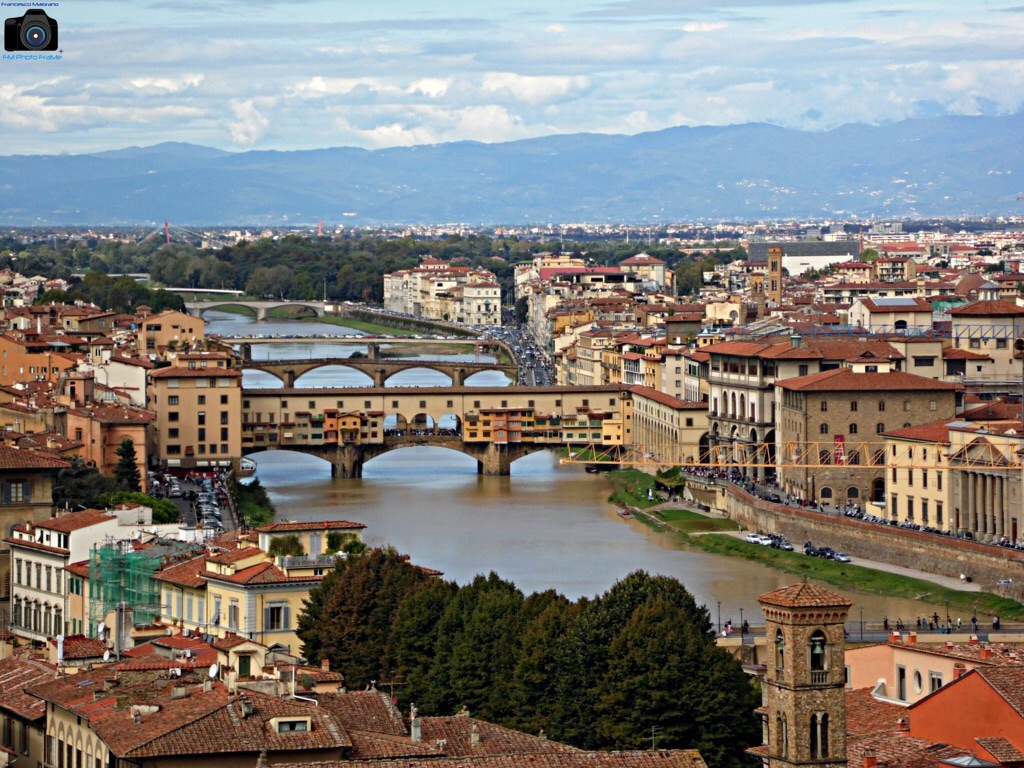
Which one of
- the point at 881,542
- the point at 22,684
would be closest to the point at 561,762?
the point at 22,684

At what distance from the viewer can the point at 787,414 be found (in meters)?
43.6

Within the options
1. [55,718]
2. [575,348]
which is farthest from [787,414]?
[55,718]

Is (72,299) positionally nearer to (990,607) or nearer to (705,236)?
(990,607)

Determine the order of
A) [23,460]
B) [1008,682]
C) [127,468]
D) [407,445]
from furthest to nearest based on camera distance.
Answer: [407,445] < [127,468] < [23,460] < [1008,682]

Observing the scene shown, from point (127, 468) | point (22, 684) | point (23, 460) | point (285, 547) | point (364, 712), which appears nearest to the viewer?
point (364, 712)

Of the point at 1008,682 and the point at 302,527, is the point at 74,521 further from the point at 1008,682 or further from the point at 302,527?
the point at 1008,682

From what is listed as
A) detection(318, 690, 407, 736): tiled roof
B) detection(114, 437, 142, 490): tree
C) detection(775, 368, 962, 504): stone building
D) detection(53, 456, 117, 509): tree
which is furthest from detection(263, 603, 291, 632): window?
detection(775, 368, 962, 504): stone building

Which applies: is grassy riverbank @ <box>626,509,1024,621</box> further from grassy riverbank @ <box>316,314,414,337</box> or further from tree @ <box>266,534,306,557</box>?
grassy riverbank @ <box>316,314,414,337</box>

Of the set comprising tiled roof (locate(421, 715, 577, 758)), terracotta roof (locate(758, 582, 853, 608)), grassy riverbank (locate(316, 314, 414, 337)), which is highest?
terracotta roof (locate(758, 582, 853, 608))

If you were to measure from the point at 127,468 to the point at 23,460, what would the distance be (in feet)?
40.2

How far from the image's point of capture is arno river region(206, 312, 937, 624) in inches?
1229

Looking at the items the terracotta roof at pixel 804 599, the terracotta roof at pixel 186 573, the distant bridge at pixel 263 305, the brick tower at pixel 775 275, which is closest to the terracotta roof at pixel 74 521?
the terracotta roof at pixel 186 573

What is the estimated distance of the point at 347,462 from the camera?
50094 mm

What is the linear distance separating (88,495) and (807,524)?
35.1 ft
